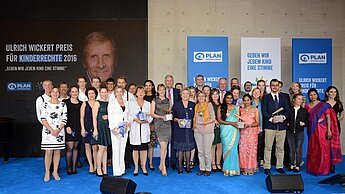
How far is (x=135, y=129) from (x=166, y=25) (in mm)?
3194

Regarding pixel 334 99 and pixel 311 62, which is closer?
pixel 334 99

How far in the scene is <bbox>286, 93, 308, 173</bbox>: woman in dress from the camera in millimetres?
5516

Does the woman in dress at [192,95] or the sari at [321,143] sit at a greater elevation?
the woman in dress at [192,95]

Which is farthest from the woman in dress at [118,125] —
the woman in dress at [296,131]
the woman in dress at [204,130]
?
the woman in dress at [296,131]

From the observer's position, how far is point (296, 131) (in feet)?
18.2

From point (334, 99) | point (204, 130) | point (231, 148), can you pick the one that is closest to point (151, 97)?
point (204, 130)

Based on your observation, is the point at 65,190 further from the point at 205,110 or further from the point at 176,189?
the point at 205,110

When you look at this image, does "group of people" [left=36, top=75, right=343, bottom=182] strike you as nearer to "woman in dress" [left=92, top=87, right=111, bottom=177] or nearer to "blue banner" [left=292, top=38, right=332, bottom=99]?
"woman in dress" [left=92, top=87, right=111, bottom=177]

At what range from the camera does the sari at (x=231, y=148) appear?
5297 millimetres

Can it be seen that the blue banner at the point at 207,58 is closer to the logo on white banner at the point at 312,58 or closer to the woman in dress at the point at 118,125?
the logo on white banner at the point at 312,58

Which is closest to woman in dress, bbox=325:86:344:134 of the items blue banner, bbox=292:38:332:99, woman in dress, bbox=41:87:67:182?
blue banner, bbox=292:38:332:99

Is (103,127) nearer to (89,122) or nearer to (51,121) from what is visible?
(89,122)

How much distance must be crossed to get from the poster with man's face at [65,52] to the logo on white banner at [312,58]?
3470 mm

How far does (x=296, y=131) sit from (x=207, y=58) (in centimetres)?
241
